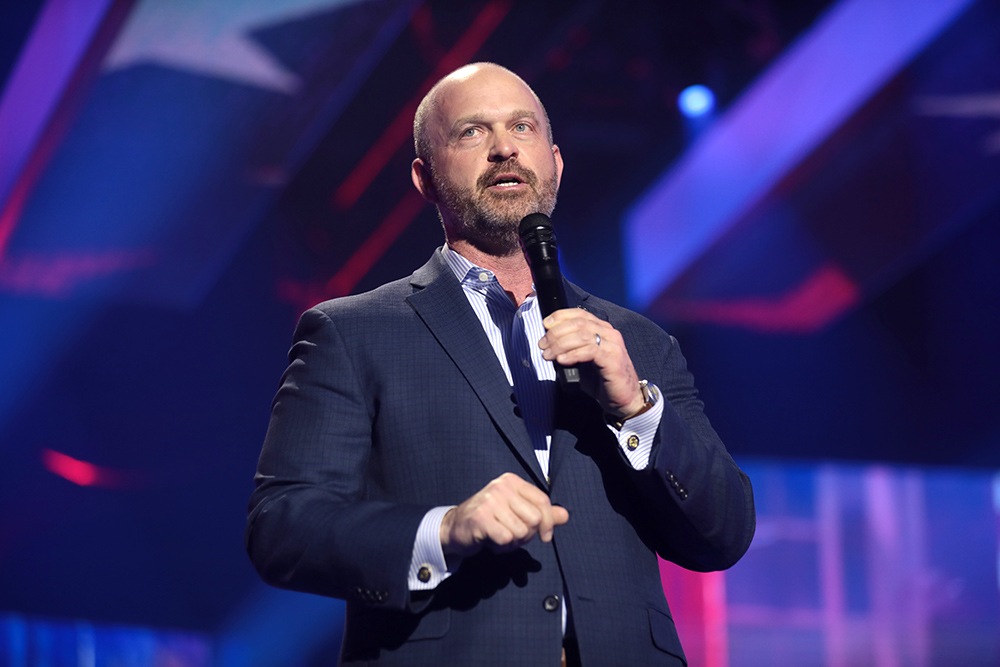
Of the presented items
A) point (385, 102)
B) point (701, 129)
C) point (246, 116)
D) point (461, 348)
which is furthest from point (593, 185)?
point (461, 348)

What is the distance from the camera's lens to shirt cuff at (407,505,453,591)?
1118mm

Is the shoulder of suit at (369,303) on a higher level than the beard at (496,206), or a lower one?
lower

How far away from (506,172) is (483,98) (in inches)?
7.1

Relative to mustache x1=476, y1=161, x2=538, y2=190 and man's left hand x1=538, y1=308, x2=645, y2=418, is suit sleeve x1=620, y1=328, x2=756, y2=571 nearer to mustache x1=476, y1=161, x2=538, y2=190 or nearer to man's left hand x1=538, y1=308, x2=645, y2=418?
man's left hand x1=538, y1=308, x2=645, y2=418

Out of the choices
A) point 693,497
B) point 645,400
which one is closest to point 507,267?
point 645,400

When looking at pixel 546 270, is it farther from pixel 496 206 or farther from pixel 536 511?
pixel 536 511

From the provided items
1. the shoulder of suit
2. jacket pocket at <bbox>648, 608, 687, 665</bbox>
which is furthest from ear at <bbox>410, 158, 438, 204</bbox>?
jacket pocket at <bbox>648, 608, 687, 665</bbox>

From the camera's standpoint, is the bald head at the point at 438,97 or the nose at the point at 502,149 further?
the bald head at the point at 438,97

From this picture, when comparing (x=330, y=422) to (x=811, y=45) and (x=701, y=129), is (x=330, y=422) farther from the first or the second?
(x=811, y=45)

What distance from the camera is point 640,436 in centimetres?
123

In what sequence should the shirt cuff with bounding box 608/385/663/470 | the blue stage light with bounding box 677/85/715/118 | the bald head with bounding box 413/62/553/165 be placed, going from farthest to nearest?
the blue stage light with bounding box 677/85/715/118 < the bald head with bounding box 413/62/553/165 < the shirt cuff with bounding box 608/385/663/470

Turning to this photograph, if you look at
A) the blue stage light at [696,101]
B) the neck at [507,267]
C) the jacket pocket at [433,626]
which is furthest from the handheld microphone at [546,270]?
the blue stage light at [696,101]

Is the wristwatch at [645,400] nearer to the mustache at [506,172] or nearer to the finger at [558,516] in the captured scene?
the finger at [558,516]

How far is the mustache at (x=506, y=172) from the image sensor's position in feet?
5.06
